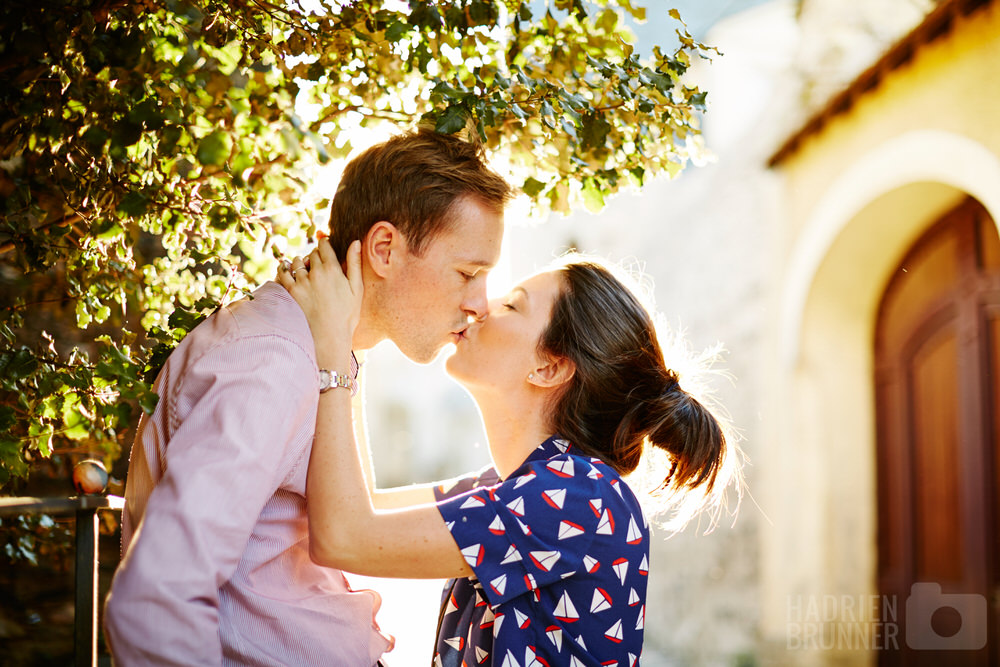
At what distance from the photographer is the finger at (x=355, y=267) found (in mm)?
2043

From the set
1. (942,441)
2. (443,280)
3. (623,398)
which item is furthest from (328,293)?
(942,441)

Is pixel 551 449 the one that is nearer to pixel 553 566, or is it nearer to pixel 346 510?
pixel 553 566

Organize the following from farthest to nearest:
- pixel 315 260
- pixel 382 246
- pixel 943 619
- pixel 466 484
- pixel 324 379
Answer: pixel 943 619 < pixel 466 484 < pixel 382 246 < pixel 315 260 < pixel 324 379

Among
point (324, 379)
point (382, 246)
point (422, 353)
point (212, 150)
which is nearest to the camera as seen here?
point (212, 150)

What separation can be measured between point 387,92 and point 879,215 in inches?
137

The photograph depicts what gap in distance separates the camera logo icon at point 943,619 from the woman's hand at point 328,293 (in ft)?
13.1

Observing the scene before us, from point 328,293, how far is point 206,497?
59cm

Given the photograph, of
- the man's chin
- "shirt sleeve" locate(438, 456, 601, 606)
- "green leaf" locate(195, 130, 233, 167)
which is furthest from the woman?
"green leaf" locate(195, 130, 233, 167)

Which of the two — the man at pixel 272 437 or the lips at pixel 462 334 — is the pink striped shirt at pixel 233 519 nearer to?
the man at pixel 272 437

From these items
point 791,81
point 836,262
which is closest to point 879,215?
point 836,262

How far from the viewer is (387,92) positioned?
252 centimetres

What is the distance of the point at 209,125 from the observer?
1694 millimetres

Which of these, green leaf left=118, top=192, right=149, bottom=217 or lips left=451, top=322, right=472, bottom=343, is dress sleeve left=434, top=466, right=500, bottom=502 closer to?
lips left=451, top=322, right=472, bottom=343

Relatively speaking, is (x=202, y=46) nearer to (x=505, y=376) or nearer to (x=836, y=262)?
(x=505, y=376)
